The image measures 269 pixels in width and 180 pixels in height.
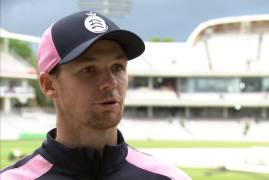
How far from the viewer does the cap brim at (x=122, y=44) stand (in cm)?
184

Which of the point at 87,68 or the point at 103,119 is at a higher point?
the point at 87,68

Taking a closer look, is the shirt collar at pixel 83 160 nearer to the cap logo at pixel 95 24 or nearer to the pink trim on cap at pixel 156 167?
the pink trim on cap at pixel 156 167

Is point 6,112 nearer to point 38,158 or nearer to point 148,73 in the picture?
point 148,73

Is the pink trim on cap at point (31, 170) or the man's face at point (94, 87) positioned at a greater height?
the man's face at point (94, 87)

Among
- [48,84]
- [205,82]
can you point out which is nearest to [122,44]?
[48,84]

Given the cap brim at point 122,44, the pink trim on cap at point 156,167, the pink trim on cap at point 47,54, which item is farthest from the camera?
the pink trim on cap at point 156,167

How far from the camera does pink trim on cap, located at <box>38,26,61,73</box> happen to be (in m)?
1.95

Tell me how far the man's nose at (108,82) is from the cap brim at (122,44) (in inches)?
5.4

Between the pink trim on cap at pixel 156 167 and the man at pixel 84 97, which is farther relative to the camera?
the pink trim on cap at pixel 156 167

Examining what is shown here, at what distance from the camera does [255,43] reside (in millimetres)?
61656

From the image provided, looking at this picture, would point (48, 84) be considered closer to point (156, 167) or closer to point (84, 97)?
point (84, 97)

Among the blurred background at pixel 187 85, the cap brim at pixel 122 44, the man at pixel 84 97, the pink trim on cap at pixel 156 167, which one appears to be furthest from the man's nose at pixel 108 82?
the blurred background at pixel 187 85

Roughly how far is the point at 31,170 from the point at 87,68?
44cm

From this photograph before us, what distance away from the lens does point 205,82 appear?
58.9 m
